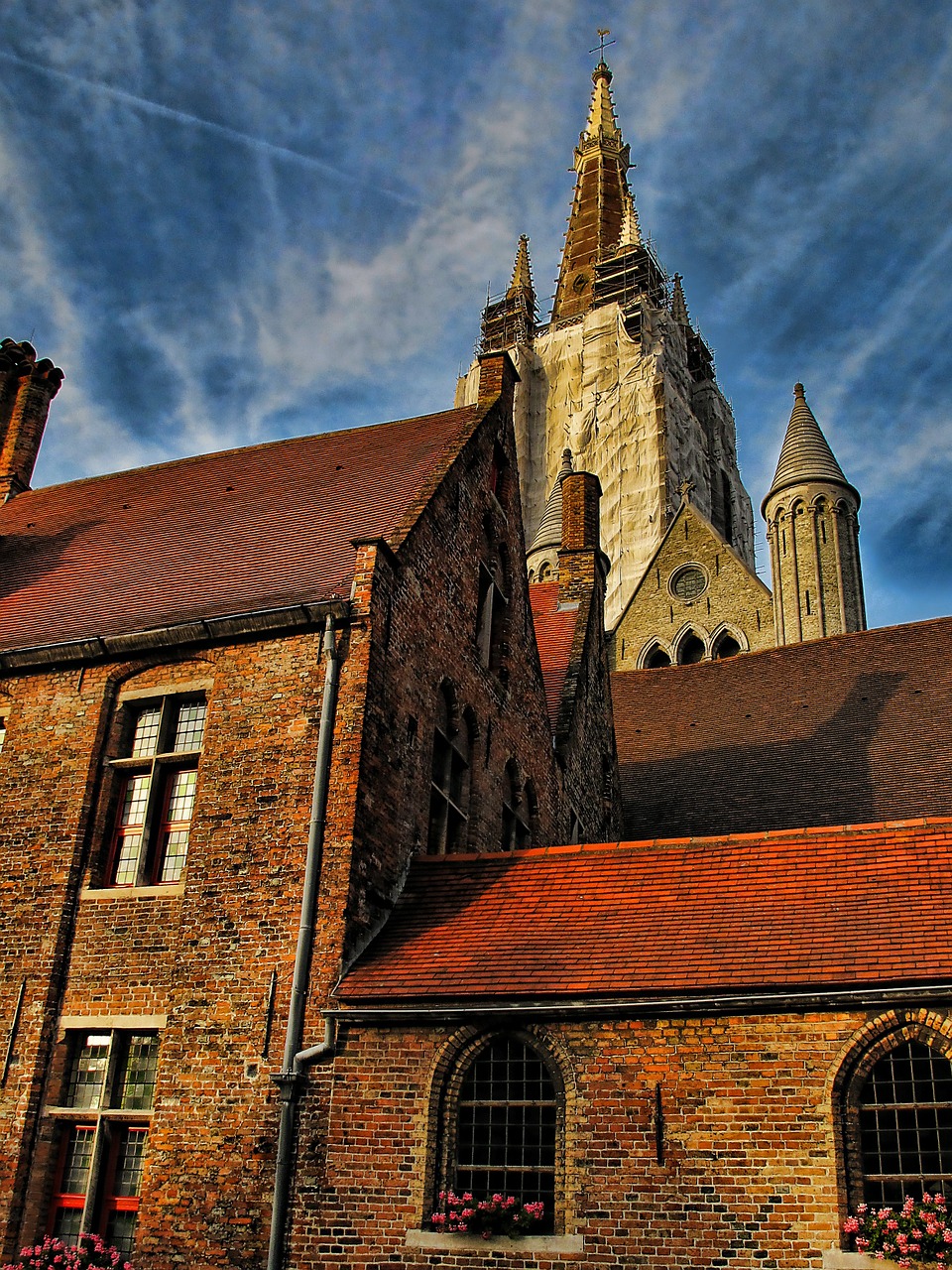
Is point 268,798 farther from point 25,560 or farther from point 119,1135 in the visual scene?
point 25,560

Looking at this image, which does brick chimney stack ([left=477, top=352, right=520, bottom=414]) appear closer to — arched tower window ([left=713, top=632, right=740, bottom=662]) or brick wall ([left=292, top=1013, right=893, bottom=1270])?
brick wall ([left=292, top=1013, right=893, bottom=1270])

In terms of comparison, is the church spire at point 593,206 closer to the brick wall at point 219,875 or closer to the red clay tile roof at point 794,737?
the red clay tile roof at point 794,737

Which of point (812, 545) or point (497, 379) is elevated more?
point (812, 545)

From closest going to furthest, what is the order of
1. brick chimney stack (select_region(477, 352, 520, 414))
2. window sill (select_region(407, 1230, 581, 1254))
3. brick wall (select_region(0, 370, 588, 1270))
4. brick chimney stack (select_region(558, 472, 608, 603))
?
window sill (select_region(407, 1230, 581, 1254)), brick wall (select_region(0, 370, 588, 1270)), brick chimney stack (select_region(477, 352, 520, 414)), brick chimney stack (select_region(558, 472, 608, 603))

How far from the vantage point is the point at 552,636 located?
2366 centimetres

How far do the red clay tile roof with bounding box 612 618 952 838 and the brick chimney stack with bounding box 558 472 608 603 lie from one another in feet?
12.0

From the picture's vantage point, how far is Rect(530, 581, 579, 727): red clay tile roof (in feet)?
71.1

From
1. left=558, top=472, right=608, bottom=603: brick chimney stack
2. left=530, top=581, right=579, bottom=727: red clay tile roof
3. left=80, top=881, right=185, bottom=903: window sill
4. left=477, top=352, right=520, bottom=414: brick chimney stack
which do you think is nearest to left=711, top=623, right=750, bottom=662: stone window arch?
left=558, top=472, right=608, bottom=603: brick chimney stack

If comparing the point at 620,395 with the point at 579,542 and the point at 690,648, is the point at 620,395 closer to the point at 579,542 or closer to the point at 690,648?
the point at 690,648

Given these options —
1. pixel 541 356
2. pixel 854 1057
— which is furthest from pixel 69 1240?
pixel 541 356

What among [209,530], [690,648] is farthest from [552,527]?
[209,530]

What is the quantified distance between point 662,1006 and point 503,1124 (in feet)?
5.96

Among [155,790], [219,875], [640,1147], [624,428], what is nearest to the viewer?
[640,1147]

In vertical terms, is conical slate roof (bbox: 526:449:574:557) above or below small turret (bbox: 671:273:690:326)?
below
